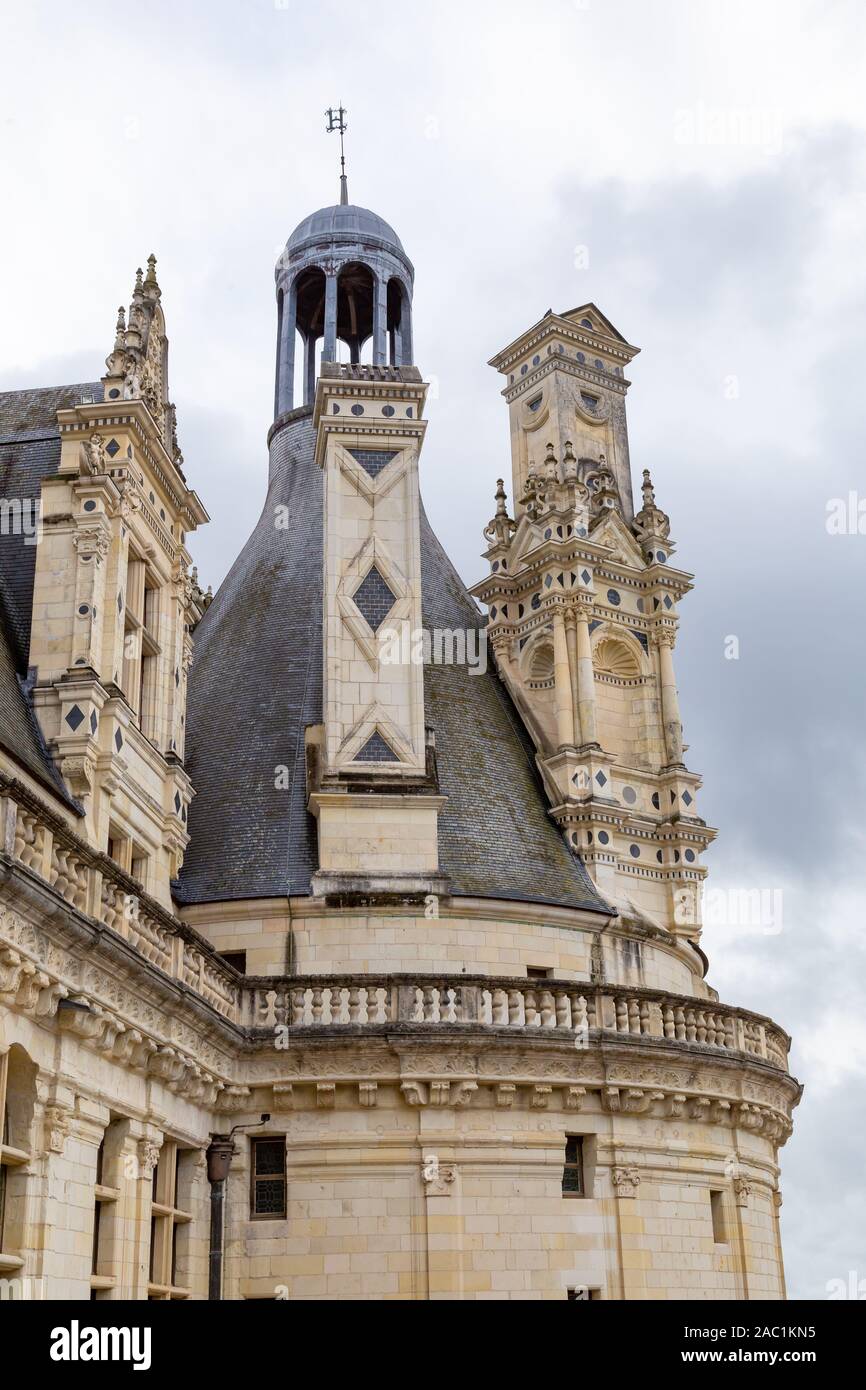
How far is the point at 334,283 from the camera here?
110ft

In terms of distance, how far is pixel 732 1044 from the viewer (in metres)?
23.7

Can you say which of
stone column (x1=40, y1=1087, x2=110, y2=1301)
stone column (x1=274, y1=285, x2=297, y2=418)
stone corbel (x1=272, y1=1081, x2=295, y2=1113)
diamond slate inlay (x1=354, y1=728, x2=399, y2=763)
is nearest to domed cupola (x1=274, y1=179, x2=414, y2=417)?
stone column (x1=274, y1=285, x2=297, y2=418)

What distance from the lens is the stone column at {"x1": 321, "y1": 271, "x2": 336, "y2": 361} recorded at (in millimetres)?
31016

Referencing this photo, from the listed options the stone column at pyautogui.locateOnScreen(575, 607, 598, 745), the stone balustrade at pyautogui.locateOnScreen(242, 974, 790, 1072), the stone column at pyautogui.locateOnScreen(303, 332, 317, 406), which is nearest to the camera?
the stone balustrade at pyautogui.locateOnScreen(242, 974, 790, 1072)

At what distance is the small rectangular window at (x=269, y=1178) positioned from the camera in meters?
21.1

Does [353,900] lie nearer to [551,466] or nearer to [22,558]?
[22,558]

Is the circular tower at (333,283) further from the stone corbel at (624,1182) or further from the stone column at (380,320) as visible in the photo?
the stone corbel at (624,1182)

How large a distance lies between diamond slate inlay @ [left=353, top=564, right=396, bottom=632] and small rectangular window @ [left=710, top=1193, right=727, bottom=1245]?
10245 mm

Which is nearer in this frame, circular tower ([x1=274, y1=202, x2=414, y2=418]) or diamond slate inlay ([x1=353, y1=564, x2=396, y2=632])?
diamond slate inlay ([x1=353, y1=564, x2=396, y2=632])

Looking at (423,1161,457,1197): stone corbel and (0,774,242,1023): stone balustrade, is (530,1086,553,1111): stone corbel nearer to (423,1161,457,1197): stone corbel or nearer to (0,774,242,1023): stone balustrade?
(423,1161,457,1197): stone corbel

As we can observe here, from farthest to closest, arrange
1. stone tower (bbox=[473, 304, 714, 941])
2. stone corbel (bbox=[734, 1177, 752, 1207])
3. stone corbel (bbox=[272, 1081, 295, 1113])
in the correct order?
stone tower (bbox=[473, 304, 714, 941]) → stone corbel (bbox=[734, 1177, 752, 1207]) → stone corbel (bbox=[272, 1081, 295, 1113])

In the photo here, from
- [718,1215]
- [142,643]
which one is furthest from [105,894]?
[718,1215]

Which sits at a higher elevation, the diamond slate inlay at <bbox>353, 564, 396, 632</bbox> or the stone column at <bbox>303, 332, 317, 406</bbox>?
the stone column at <bbox>303, 332, 317, 406</bbox>
